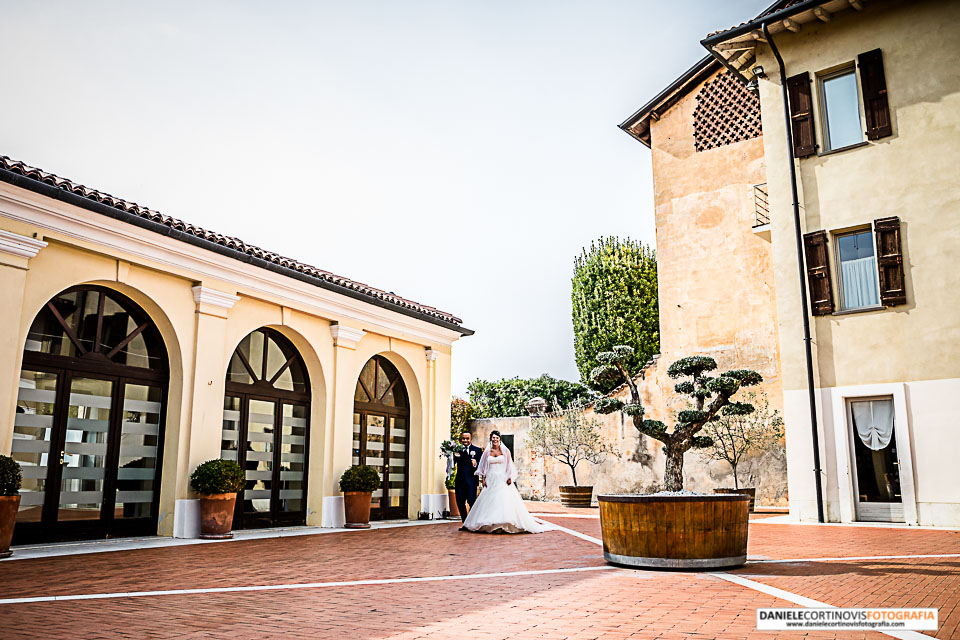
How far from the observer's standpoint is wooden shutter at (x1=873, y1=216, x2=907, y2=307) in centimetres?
1275

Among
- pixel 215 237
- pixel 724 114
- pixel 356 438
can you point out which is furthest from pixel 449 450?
pixel 724 114

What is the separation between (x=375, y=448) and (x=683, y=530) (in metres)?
9.28

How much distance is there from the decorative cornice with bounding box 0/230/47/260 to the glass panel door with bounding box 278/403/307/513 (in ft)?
17.3

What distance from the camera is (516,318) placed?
4356 cm

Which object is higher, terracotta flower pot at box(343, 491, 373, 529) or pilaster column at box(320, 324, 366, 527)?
pilaster column at box(320, 324, 366, 527)

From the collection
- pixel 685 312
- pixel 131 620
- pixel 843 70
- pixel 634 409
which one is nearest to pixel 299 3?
pixel 634 409

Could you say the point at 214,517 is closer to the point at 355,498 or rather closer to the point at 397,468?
the point at 355,498

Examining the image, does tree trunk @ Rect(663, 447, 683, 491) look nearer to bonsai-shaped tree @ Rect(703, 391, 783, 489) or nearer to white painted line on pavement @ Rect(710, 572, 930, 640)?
white painted line on pavement @ Rect(710, 572, 930, 640)

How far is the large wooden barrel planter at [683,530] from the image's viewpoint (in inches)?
267

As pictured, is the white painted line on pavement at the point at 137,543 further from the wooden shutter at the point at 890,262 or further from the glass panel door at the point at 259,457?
the wooden shutter at the point at 890,262

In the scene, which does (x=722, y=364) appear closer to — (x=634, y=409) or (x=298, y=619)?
(x=634, y=409)

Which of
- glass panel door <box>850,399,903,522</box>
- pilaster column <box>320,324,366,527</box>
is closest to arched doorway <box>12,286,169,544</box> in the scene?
pilaster column <box>320,324,366,527</box>

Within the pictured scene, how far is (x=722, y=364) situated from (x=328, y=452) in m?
12.1

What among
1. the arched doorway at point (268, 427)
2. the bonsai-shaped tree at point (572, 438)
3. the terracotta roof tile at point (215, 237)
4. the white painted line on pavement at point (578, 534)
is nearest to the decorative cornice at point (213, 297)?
the terracotta roof tile at point (215, 237)
